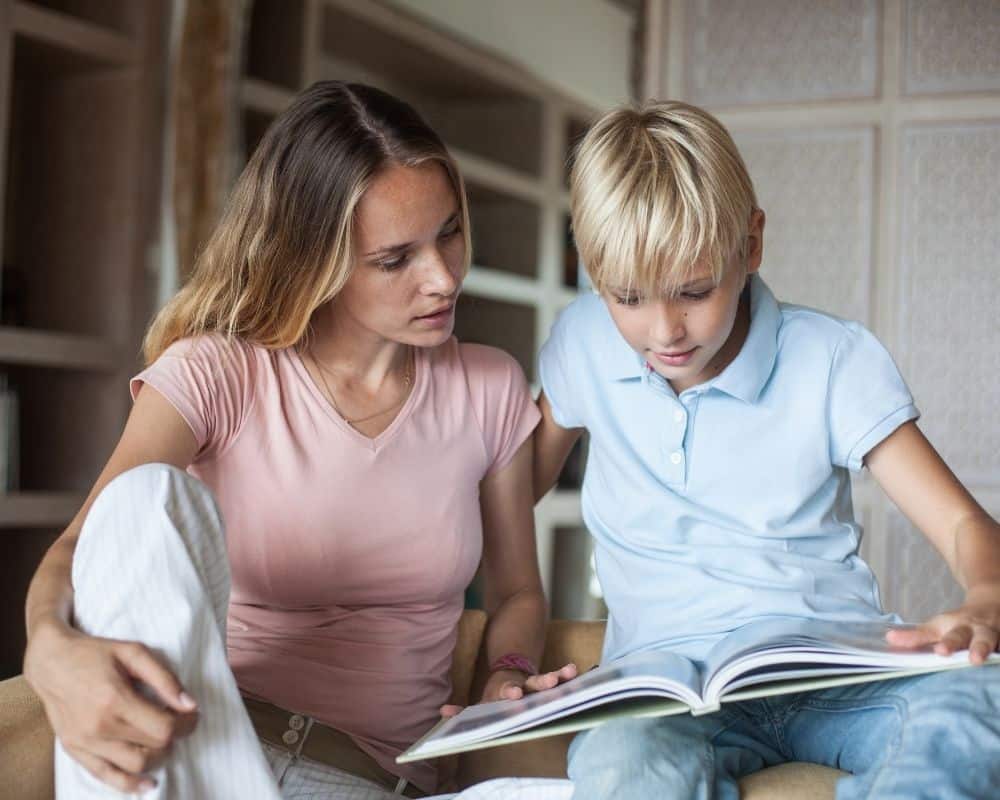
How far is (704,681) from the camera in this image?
1.12 meters

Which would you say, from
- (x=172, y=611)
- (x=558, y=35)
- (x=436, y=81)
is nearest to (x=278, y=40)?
(x=436, y=81)

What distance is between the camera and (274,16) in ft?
12.4

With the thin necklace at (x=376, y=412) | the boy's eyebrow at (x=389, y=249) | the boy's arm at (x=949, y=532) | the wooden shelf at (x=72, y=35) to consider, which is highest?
the wooden shelf at (x=72, y=35)

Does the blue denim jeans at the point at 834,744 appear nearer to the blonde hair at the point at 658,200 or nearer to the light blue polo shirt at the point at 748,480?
the light blue polo shirt at the point at 748,480

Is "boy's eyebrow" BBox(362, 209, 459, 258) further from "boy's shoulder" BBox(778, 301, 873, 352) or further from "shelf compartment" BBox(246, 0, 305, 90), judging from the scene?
"shelf compartment" BBox(246, 0, 305, 90)

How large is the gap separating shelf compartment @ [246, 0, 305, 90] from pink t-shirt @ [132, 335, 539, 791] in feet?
7.73

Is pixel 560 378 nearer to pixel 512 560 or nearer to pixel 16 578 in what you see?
pixel 512 560

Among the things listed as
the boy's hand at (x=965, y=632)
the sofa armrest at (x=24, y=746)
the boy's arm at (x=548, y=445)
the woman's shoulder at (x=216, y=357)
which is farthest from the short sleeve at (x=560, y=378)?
the sofa armrest at (x=24, y=746)

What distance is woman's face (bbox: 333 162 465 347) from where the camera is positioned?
155 cm

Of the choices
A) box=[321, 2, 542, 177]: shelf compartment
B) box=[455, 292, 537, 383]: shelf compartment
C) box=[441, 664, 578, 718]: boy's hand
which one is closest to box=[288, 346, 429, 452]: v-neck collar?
box=[441, 664, 578, 718]: boy's hand

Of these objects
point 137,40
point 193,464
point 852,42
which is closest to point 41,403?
point 137,40

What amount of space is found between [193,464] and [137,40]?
2171 mm

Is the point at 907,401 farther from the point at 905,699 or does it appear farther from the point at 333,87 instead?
the point at 333,87

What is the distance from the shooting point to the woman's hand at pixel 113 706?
1039 mm
